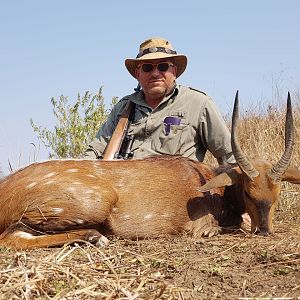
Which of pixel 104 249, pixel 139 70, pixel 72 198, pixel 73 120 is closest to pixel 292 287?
pixel 104 249

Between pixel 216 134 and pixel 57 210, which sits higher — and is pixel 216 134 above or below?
above

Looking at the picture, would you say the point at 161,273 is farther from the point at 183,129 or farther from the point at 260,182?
the point at 183,129

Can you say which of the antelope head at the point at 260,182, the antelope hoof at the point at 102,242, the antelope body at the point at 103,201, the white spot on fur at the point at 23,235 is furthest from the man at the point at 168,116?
the white spot on fur at the point at 23,235

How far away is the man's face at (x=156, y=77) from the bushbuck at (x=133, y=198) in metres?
1.41

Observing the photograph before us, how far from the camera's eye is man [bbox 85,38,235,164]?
23.8ft

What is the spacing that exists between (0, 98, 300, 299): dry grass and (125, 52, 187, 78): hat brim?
2.81m

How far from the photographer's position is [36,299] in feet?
10.7

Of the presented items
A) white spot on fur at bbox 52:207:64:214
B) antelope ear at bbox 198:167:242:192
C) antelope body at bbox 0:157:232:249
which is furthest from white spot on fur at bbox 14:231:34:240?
antelope ear at bbox 198:167:242:192

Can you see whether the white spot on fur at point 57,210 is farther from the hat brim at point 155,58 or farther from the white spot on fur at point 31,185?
the hat brim at point 155,58

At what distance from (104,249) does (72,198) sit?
28.5 inches

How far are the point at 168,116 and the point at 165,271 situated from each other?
3569 mm

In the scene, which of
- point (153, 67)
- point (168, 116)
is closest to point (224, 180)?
point (168, 116)

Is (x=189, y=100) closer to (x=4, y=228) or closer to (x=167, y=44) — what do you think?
(x=167, y=44)

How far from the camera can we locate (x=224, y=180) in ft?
19.1
